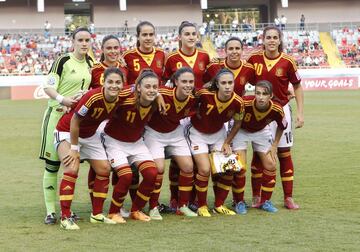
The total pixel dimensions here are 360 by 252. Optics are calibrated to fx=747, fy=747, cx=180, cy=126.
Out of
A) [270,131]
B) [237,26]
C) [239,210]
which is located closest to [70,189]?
[239,210]

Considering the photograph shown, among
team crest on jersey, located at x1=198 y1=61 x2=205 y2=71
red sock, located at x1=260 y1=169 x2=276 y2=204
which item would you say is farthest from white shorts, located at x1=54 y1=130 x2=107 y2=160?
red sock, located at x1=260 y1=169 x2=276 y2=204

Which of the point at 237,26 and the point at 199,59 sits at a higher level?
the point at 237,26

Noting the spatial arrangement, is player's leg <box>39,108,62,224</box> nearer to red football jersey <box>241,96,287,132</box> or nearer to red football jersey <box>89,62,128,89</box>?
red football jersey <box>89,62,128,89</box>

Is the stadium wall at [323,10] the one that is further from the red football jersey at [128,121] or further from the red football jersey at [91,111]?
the red football jersey at [91,111]

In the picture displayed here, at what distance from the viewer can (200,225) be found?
24.5 ft

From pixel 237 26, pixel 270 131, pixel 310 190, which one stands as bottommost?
pixel 310 190

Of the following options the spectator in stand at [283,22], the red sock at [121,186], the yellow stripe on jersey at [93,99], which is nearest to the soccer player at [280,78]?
the red sock at [121,186]

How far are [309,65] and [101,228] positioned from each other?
120ft

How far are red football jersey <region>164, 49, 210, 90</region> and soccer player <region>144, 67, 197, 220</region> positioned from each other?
1.66 feet

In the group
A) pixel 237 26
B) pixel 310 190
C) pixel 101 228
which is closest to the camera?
pixel 101 228

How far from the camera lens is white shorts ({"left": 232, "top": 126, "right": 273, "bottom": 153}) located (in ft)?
27.6

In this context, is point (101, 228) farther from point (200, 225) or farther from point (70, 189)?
point (200, 225)

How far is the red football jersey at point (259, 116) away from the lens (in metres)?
8.09

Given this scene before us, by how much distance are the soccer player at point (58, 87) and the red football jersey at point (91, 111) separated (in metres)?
0.22
